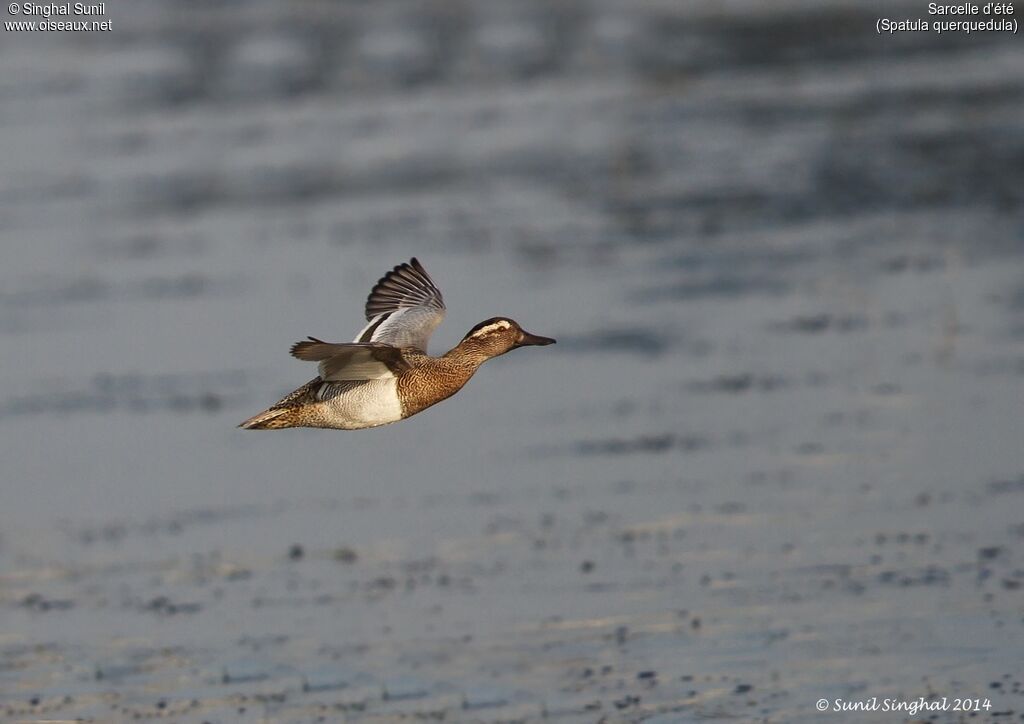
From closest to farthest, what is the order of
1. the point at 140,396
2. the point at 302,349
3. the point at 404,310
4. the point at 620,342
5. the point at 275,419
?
the point at 302,349, the point at 275,419, the point at 404,310, the point at 140,396, the point at 620,342

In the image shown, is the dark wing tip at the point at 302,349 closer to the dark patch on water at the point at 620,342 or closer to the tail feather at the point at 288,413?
the tail feather at the point at 288,413

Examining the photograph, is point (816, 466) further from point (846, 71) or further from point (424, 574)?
point (846, 71)

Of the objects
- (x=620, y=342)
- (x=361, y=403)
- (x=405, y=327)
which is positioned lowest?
(x=361, y=403)

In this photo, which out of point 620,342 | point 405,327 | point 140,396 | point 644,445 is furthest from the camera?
point 620,342

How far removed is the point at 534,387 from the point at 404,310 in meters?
8.04

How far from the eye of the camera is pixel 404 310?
31.4 feet

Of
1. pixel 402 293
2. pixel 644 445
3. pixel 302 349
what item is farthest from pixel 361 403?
pixel 644 445

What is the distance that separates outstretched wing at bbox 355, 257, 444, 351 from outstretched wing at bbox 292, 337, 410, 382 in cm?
78

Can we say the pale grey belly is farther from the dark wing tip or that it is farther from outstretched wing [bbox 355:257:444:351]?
the dark wing tip

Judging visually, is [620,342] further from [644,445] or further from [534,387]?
[644,445]

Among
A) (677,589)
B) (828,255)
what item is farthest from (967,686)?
(828,255)

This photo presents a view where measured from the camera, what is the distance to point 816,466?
50.6 ft

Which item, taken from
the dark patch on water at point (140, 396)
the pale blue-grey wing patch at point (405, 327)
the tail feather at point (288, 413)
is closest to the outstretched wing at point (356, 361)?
the tail feather at point (288, 413)

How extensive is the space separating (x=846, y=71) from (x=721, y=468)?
15701 mm
